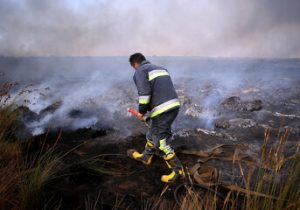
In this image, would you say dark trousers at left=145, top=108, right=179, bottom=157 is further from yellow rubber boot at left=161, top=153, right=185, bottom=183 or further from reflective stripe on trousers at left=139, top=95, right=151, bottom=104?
reflective stripe on trousers at left=139, top=95, right=151, bottom=104

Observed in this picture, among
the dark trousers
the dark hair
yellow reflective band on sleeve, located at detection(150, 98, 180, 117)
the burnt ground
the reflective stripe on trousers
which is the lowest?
the burnt ground

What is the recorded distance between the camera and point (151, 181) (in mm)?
3818

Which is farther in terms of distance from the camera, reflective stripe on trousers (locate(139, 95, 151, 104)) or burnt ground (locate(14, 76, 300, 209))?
reflective stripe on trousers (locate(139, 95, 151, 104))

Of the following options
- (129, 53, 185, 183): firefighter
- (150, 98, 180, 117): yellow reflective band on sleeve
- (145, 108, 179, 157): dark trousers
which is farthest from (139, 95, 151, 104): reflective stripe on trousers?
(145, 108, 179, 157): dark trousers

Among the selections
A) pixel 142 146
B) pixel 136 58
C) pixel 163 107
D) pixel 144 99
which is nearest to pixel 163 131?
pixel 163 107

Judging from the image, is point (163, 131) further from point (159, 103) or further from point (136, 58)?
point (136, 58)

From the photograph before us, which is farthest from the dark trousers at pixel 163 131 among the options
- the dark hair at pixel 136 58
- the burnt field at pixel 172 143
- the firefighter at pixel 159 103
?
the dark hair at pixel 136 58

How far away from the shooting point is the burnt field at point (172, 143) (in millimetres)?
2988

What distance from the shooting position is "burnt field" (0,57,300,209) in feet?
9.80

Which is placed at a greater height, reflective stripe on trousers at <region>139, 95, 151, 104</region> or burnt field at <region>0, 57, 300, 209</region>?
reflective stripe on trousers at <region>139, 95, 151, 104</region>

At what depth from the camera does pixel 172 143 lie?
5.44 meters

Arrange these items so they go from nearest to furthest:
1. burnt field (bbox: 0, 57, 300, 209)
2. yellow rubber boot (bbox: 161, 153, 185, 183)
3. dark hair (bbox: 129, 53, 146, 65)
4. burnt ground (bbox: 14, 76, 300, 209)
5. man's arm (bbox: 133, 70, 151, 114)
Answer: burnt field (bbox: 0, 57, 300, 209), burnt ground (bbox: 14, 76, 300, 209), yellow rubber boot (bbox: 161, 153, 185, 183), man's arm (bbox: 133, 70, 151, 114), dark hair (bbox: 129, 53, 146, 65)

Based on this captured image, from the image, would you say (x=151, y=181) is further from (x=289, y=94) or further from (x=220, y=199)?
(x=289, y=94)

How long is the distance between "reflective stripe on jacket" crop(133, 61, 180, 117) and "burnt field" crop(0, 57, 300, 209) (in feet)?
3.55
